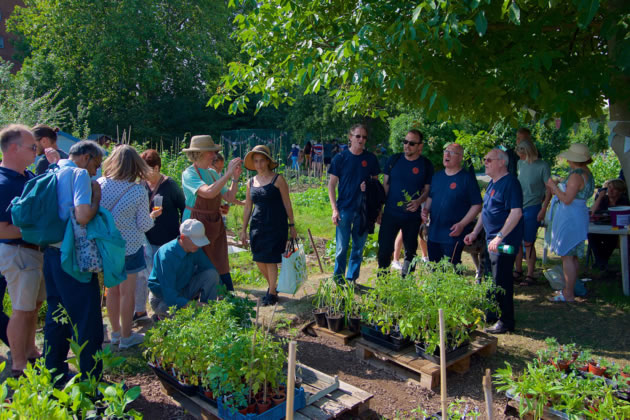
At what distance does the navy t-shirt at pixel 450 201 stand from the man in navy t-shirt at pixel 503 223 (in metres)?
0.22

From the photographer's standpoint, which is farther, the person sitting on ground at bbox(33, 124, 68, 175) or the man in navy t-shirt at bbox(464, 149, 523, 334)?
the person sitting on ground at bbox(33, 124, 68, 175)

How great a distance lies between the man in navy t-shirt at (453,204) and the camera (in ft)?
14.9

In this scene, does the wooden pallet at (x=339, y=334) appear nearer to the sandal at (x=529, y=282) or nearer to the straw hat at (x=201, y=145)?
the straw hat at (x=201, y=145)

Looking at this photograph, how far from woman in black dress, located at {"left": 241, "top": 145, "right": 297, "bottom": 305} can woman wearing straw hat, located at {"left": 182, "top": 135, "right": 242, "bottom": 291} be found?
11.0 inches

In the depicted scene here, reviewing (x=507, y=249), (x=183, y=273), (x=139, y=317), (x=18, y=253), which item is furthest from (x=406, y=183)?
(x=18, y=253)

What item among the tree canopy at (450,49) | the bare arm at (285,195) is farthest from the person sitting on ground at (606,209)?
the bare arm at (285,195)

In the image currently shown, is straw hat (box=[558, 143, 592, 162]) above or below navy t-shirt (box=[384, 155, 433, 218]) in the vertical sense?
above

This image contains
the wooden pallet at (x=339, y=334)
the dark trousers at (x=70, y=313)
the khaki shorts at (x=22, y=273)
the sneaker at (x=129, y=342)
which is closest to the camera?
the dark trousers at (x=70, y=313)

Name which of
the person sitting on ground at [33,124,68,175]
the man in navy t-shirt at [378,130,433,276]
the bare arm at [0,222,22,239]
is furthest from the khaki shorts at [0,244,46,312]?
the man in navy t-shirt at [378,130,433,276]

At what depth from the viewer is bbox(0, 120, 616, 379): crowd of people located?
2.97 metres

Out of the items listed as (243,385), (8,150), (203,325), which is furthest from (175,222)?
(243,385)

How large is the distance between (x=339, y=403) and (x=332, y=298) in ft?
4.72

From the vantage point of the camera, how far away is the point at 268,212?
4.78m

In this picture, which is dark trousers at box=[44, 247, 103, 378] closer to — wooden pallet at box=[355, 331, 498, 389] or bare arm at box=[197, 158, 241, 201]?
bare arm at box=[197, 158, 241, 201]
